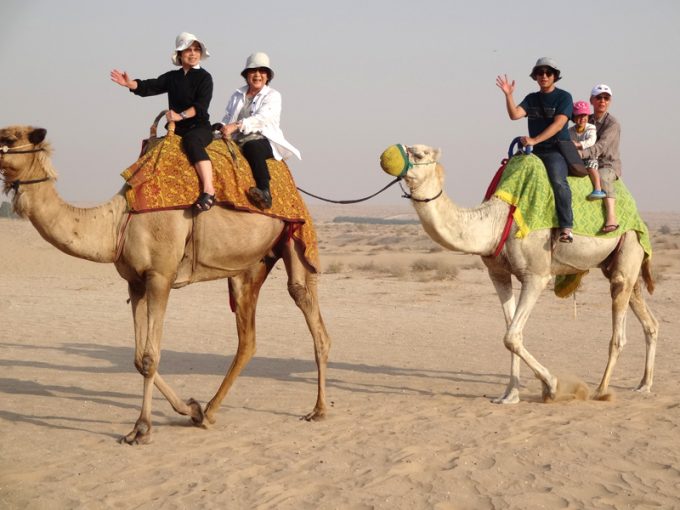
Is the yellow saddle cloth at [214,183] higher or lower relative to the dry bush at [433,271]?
higher

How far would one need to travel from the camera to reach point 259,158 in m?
7.68

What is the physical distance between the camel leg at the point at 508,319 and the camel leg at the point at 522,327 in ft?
0.59

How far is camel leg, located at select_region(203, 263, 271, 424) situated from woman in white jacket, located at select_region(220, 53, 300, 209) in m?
0.81

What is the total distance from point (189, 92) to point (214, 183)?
81 cm

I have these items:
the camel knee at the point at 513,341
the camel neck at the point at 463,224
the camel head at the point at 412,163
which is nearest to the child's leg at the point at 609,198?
the camel neck at the point at 463,224

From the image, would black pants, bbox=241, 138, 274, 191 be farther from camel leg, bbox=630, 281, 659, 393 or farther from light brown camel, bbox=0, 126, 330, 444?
camel leg, bbox=630, 281, 659, 393

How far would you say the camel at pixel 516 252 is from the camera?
25.4ft

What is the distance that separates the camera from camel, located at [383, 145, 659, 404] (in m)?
7.74

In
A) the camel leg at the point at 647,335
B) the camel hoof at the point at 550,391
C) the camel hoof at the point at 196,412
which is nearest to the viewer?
the camel hoof at the point at 196,412

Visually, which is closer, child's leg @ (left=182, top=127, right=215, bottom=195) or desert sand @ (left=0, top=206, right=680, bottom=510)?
desert sand @ (left=0, top=206, right=680, bottom=510)

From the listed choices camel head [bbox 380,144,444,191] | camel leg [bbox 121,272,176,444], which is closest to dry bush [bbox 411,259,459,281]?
camel head [bbox 380,144,444,191]

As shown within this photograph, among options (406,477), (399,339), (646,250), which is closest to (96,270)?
(399,339)

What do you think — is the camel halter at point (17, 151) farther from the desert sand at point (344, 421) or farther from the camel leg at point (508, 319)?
the camel leg at point (508, 319)

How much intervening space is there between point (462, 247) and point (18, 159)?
153 inches
